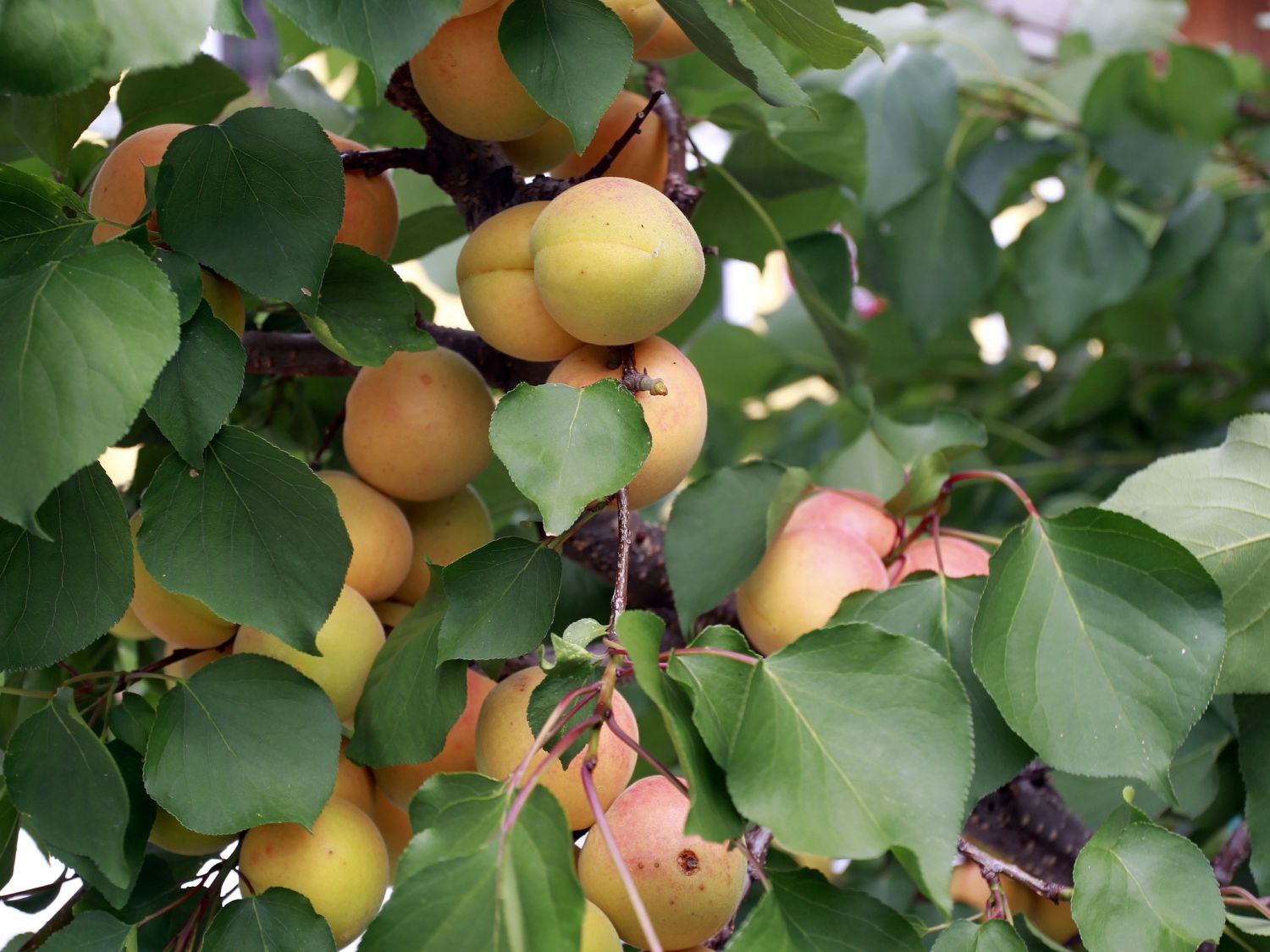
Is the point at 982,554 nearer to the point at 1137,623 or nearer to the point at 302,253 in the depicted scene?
the point at 1137,623

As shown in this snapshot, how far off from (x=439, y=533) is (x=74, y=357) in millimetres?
158

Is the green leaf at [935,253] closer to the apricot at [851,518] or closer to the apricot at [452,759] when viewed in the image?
the apricot at [851,518]

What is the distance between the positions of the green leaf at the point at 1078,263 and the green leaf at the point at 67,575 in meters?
0.59

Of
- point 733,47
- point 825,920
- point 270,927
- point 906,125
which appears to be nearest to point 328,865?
point 270,927

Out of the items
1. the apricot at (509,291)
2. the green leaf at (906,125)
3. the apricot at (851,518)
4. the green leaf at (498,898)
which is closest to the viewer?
the green leaf at (498,898)

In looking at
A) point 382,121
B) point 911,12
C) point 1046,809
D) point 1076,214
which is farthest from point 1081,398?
point 382,121

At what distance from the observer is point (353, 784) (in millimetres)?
342

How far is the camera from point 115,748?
311mm

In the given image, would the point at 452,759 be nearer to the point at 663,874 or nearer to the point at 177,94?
the point at 663,874

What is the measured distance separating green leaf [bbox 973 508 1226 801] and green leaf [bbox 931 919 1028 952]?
5 centimetres

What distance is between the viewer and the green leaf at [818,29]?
12.1 inches

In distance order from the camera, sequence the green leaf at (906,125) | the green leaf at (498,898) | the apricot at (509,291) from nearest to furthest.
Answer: the green leaf at (498,898), the apricot at (509,291), the green leaf at (906,125)

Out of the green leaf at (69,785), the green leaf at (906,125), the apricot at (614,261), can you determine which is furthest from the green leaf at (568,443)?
the green leaf at (906,125)

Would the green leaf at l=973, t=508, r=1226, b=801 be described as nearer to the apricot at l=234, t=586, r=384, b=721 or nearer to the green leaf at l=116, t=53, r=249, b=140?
the apricot at l=234, t=586, r=384, b=721
